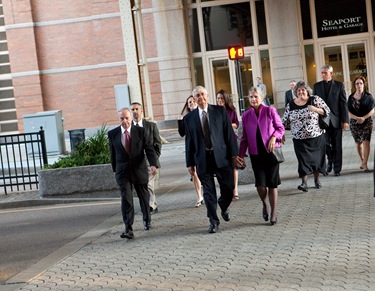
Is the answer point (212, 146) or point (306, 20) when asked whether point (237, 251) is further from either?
point (306, 20)

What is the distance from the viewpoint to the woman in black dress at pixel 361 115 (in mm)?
17781

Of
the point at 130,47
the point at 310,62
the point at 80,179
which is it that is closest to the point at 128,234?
the point at 80,179

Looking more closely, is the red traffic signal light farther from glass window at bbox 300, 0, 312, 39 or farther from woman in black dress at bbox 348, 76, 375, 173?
glass window at bbox 300, 0, 312, 39

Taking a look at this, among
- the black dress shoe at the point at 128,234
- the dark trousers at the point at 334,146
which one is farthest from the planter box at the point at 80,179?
the black dress shoe at the point at 128,234

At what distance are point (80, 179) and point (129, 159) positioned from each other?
4.94 meters

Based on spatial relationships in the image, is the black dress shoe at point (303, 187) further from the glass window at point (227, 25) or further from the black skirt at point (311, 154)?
the glass window at point (227, 25)

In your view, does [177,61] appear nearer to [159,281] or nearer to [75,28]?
[75,28]

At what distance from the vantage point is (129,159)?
12.9m

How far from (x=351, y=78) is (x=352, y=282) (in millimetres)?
32264

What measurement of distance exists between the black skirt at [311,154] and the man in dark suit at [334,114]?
1.54m

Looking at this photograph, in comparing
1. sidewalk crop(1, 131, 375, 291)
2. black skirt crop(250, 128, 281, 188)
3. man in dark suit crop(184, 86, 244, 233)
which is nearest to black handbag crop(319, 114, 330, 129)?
sidewalk crop(1, 131, 375, 291)

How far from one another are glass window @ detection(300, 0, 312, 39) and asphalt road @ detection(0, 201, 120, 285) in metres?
24.8

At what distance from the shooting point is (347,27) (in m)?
39.9

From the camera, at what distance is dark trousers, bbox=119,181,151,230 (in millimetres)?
12547
